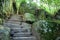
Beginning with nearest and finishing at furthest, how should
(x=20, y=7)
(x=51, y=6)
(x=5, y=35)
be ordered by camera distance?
(x=5, y=35)
(x=51, y=6)
(x=20, y=7)

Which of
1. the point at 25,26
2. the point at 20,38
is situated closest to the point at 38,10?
the point at 25,26

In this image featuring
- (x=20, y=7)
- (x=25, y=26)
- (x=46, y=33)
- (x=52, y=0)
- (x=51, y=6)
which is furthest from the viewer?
(x=20, y=7)

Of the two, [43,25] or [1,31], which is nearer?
[1,31]

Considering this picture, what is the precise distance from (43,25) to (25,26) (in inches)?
90.2

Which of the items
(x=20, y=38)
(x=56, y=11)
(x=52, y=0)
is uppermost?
(x=52, y=0)

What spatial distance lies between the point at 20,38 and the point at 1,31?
4.58 ft

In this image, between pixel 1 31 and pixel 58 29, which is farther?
pixel 58 29

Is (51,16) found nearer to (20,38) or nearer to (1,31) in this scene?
(20,38)

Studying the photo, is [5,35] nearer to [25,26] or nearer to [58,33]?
[58,33]

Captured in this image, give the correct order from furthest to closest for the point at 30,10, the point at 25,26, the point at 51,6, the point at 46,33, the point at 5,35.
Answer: the point at 30,10 < the point at 51,6 < the point at 25,26 < the point at 46,33 < the point at 5,35

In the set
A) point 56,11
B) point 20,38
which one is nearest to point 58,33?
point 20,38

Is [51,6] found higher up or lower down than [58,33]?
higher up

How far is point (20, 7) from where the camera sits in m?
15.4

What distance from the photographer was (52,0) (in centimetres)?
848
